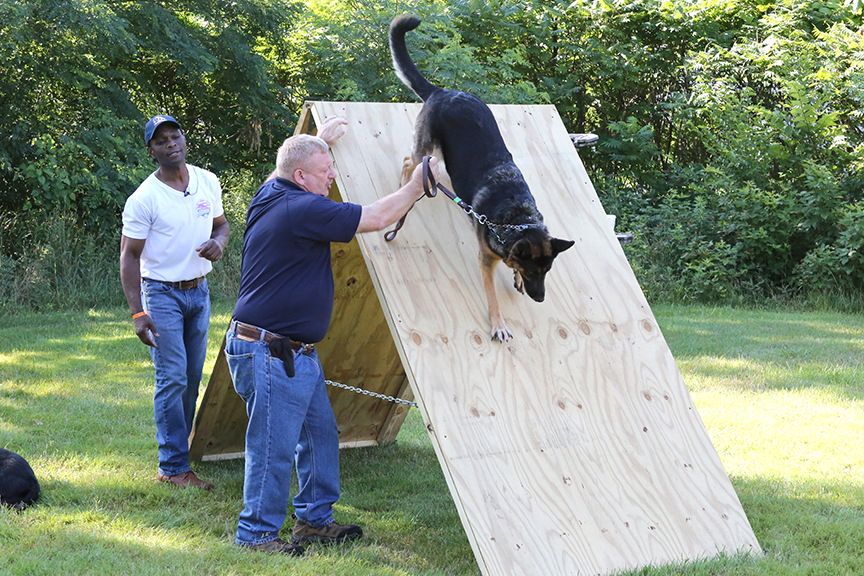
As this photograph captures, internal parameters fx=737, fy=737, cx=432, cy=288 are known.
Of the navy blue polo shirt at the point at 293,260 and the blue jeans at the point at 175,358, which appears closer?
the navy blue polo shirt at the point at 293,260

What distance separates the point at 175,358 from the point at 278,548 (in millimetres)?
1336

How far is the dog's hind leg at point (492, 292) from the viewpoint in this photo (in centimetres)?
377

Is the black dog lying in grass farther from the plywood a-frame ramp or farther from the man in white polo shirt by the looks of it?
the plywood a-frame ramp

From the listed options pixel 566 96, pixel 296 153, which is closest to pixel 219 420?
pixel 296 153

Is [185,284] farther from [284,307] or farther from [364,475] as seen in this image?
[364,475]

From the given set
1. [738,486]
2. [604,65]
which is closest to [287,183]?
[738,486]

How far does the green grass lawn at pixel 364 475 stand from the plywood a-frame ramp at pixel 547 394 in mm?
321

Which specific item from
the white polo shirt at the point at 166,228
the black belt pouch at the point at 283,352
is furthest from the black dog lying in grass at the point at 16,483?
the black belt pouch at the point at 283,352

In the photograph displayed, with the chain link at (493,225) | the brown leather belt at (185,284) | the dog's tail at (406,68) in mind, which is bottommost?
the brown leather belt at (185,284)

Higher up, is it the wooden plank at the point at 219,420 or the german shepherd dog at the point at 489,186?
the german shepherd dog at the point at 489,186

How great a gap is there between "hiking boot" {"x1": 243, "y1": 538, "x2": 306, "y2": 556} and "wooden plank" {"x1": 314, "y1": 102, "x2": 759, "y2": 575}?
36.0 inches

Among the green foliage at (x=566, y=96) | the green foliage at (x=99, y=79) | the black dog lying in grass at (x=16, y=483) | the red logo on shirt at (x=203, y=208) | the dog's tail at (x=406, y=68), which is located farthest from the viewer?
the green foliage at (x=566, y=96)

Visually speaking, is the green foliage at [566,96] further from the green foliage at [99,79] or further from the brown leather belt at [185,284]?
the brown leather belt at [185,284]

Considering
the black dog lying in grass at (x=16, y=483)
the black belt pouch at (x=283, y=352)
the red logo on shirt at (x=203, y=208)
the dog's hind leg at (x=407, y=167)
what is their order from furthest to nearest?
the red logo on shirt at (x=203, y=208) < the dog's hind leg at (x=407, y=167) < the black dog lying in grass at (x=16, y=483) < the black belt pouch at (x=283, y=352)
